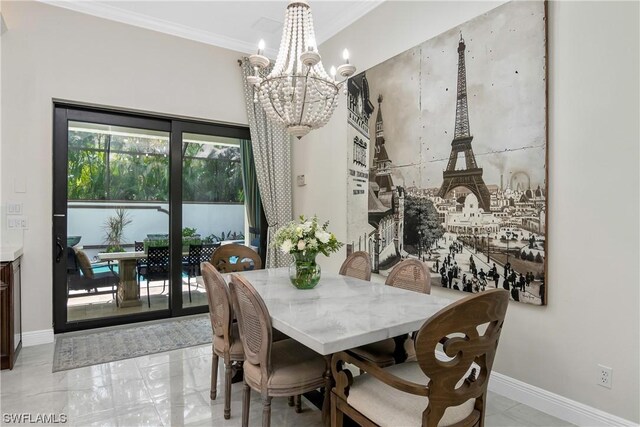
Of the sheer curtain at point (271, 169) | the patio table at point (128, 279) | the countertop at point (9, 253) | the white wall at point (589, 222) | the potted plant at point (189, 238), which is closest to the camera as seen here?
the white wall at point (589, 222)

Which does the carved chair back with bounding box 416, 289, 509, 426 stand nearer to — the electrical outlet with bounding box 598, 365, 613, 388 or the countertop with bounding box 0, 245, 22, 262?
the electrical outlet with bounding box 598, 365, 613, 388

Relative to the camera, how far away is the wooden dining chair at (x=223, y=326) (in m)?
2.16

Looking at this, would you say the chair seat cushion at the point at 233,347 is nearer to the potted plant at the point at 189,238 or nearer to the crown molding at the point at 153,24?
the potted plant at the point at 189,238

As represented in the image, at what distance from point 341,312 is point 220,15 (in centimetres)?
353

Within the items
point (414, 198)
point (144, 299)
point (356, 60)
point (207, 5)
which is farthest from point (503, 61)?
point (144, 299)

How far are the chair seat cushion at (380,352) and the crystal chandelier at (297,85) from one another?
1509 mm

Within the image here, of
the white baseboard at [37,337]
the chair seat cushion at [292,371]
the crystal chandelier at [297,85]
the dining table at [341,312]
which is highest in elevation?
the crystal chandelier at [297,85]

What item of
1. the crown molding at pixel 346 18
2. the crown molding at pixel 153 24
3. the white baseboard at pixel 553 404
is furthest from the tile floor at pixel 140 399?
the crown molding at pixel 346 18

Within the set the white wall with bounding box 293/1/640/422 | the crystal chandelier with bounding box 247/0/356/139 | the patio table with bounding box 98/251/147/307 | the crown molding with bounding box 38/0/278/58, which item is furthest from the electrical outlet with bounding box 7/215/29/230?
the white wall with bounding box 293/1/640/422

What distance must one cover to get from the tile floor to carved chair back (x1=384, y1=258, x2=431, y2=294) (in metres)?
0.89

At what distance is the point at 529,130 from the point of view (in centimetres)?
240

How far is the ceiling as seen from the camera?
3.73 metres

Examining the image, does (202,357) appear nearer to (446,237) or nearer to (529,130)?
(446,237)

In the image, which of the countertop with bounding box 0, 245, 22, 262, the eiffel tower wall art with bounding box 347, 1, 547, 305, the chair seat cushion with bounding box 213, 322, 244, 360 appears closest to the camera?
the chair seat cushion with bounding box 213, 322, 244, 360
